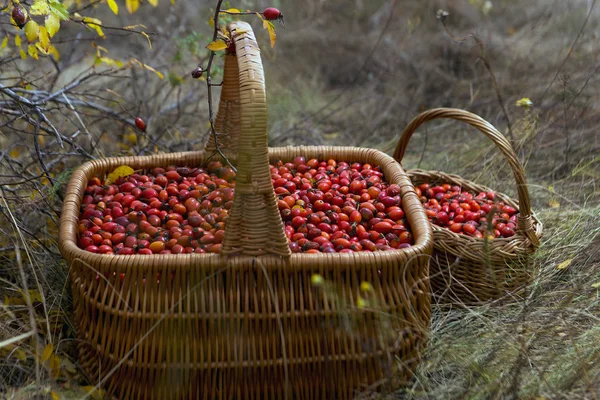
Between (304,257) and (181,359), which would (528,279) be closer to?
(304,257)

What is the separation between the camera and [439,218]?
2510 mm

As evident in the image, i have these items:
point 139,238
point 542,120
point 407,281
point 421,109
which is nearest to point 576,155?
Answer: point 542,120

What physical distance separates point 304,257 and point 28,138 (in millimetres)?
2269

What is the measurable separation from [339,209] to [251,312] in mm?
574

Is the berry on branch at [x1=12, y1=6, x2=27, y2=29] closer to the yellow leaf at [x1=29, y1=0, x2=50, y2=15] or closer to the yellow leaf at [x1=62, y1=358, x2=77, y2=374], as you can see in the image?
the yellow leaf at [x1=29, y1=0, x2=50, y2=15]

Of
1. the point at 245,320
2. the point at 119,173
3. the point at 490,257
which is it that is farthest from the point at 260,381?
the point at 119,173

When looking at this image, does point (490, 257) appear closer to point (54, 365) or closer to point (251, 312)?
point (251, 312)

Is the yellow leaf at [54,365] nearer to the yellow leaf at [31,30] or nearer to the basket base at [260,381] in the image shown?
the basket base at [260,381]

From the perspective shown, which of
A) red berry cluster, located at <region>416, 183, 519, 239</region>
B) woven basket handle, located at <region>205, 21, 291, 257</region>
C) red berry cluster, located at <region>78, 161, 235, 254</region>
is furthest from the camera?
red berry cluster, located at <region>416, 183, 519, 239</region>

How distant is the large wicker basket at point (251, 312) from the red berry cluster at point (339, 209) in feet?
0.50

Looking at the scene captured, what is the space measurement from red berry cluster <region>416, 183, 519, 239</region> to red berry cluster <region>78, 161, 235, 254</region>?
844 millimetres

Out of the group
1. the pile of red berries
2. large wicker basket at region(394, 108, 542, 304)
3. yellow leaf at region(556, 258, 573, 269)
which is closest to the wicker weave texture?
the pile of red berries

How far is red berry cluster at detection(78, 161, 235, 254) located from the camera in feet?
6.68

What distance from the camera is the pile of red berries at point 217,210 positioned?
2047 mm
